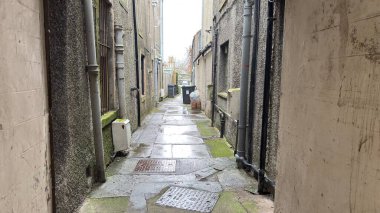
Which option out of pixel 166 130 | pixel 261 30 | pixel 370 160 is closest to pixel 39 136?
pixel 370 160

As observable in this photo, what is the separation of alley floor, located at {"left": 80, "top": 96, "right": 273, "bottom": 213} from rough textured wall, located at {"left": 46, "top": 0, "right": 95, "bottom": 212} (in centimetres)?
42

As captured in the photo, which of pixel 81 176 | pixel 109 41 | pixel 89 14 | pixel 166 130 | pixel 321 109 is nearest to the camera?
pixel 321 109

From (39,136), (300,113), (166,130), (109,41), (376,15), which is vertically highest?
(109,41)

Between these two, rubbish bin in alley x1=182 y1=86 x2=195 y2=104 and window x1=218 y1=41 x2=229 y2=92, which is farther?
rubbish bin in alley x1=182 y1=86 x2=195 y2=104

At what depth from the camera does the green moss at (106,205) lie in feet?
11.2

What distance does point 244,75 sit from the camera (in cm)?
495

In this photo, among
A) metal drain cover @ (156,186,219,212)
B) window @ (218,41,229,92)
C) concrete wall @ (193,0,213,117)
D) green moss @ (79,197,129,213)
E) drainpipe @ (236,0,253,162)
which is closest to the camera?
green moss @ (79,197,129,213)

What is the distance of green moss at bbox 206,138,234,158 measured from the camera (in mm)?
5946

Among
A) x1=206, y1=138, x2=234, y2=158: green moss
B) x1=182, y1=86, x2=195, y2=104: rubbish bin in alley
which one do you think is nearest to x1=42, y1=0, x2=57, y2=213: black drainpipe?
x1=206, y1=138, x2=234, y2=158: green moss

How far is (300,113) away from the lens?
7.61ft

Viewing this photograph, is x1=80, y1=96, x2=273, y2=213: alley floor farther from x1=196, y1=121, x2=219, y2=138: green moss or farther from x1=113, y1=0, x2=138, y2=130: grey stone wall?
x1=113, y1=0, x2=138, y2=130: grey stone wall

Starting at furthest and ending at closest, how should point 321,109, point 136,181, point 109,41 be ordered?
point 109,41
point 136,181
point 321,109

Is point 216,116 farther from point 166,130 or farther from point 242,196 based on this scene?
point 242,196

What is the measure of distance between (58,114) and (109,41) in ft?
9.27
